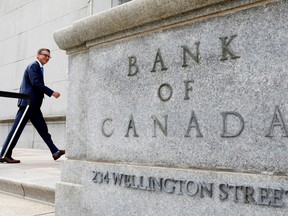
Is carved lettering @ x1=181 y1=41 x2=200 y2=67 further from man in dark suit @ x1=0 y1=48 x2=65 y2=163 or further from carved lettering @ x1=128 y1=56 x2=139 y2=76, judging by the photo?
man in dark suit @ x1=0 y1=48 x2=65 y2=163

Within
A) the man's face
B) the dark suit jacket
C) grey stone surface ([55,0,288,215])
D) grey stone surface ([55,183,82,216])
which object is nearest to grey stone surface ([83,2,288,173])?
grey stone surface ([55,0,288,215])

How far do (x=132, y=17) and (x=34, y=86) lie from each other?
3.96m

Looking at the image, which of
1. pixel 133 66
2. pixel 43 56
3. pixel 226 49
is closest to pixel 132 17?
pixel 133 66

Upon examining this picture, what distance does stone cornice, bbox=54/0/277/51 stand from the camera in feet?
7.49

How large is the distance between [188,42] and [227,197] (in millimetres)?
1069

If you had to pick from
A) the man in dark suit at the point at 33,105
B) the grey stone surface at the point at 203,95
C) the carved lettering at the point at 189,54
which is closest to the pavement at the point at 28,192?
the grey stone surface at the point at 203,95

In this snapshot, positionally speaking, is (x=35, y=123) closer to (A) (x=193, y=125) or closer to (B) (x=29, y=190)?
(B) (x=29, y=190)

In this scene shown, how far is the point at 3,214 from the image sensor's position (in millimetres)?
3322

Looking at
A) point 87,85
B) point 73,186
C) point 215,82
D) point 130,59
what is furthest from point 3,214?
point 215,82

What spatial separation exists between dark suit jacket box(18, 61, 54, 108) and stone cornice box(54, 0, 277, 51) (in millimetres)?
2867

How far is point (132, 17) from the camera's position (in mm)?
2711

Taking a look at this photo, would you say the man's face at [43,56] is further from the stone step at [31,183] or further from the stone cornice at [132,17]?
the stone cornice at [132,17]

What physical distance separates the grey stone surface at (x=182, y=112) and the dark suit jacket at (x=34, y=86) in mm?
3108

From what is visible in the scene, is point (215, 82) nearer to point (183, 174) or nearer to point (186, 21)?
point (186, 21)
